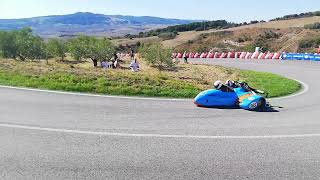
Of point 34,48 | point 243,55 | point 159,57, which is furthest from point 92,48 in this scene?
point 243,55

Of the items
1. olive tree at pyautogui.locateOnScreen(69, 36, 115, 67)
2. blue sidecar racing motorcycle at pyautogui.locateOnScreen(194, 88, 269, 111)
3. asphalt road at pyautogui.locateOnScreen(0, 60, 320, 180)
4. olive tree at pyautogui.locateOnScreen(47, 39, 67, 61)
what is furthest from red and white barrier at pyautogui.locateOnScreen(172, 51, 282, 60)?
asphalt road at pyautogui.locateOnScreen(0, 60, 320, 180)

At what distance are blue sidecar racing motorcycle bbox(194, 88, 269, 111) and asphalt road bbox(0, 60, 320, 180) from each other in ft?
1.36

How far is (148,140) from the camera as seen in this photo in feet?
29.7

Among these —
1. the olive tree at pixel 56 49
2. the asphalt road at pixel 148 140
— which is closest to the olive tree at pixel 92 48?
the olive tree at pixel 56 49

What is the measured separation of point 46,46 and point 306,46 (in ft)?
120

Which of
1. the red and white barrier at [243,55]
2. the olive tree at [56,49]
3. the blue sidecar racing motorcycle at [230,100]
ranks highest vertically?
the blue sidecar racing motorcycle at [230,100]

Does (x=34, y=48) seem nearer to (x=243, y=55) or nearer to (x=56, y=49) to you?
(x=56, y=49)

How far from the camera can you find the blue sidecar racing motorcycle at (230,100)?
13.4 metres

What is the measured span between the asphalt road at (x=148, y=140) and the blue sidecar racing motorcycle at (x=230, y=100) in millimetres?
415

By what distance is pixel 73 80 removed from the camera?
16734mm

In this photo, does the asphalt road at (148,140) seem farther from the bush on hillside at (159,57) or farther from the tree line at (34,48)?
the tree line at (34,48)

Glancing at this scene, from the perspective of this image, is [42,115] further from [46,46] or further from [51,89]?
[46,46]

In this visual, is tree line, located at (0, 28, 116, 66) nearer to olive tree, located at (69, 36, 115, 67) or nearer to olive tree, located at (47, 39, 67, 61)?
olive tree, located at (69, 36, 115, 67)

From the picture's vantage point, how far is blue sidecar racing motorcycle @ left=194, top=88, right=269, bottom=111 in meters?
13.4
